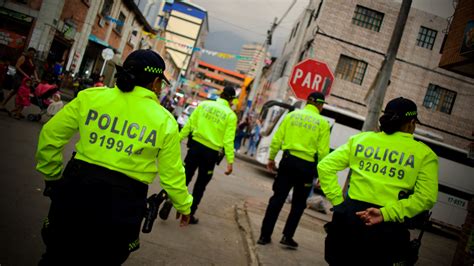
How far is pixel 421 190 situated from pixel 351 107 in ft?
59.2

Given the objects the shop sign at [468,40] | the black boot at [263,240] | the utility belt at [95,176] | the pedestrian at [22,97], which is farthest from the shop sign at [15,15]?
the utility belt at [95,176]

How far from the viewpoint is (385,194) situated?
2.62m

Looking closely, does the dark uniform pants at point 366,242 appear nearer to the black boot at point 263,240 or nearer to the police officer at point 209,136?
the black boot at point 263,240

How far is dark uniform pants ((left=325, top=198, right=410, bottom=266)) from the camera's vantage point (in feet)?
8.23

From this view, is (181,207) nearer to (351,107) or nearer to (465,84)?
(351,107)

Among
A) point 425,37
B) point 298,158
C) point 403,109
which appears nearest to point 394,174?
point 403,109

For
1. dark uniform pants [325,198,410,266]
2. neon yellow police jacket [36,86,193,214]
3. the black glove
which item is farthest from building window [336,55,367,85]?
the black glove

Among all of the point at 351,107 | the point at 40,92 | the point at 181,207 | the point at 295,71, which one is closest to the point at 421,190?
the point at 181,207

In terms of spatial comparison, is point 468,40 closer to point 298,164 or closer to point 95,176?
point 298,164

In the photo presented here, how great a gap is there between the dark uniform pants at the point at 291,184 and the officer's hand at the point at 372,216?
211 centimetres

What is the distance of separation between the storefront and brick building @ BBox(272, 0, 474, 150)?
14213mm

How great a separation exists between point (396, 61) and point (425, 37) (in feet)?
6.52

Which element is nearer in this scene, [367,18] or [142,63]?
[142,63]

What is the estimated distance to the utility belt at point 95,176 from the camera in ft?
6.59
